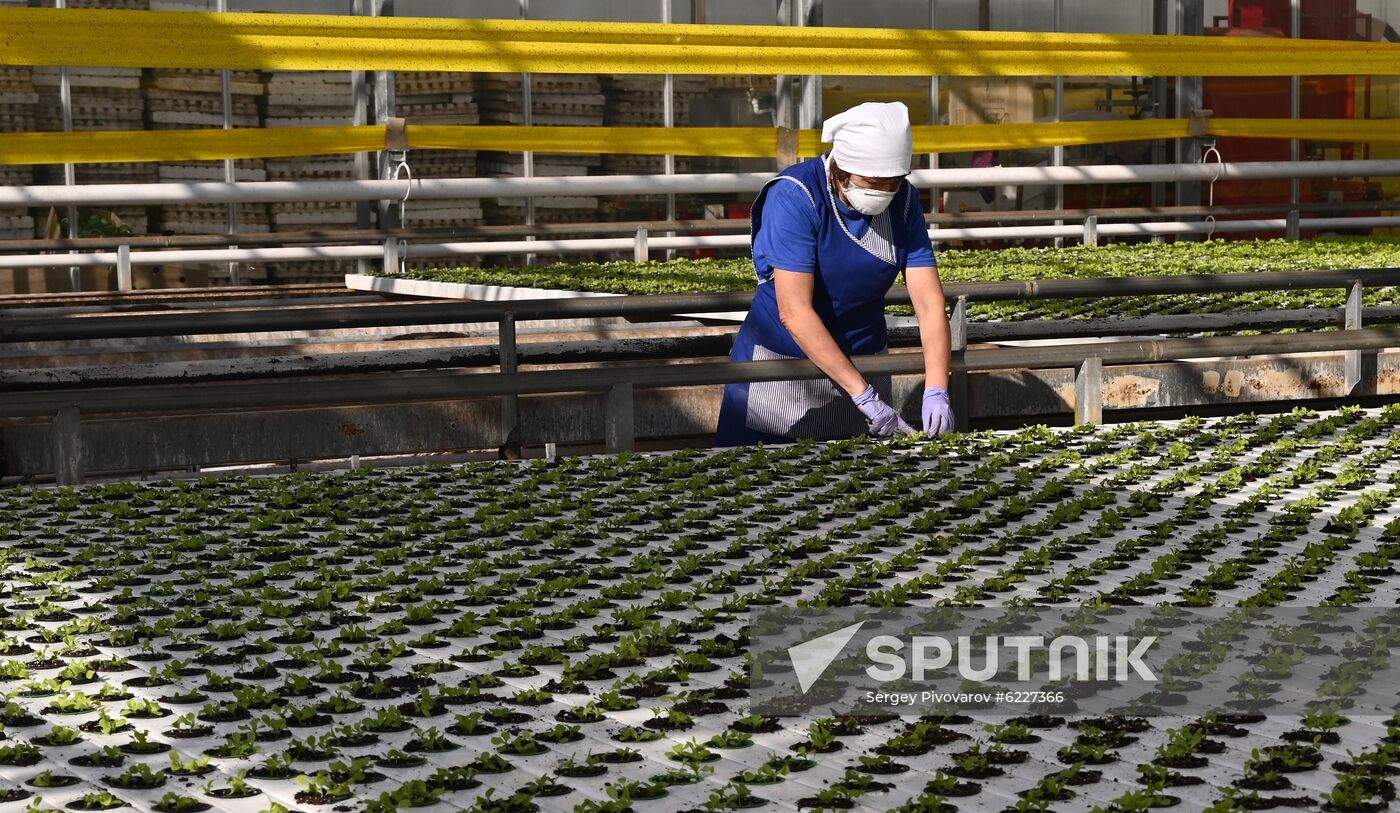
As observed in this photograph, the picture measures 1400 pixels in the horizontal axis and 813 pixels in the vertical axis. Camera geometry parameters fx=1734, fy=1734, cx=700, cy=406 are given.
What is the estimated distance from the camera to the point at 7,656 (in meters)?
3.68

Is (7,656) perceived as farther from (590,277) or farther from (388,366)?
(590,277)

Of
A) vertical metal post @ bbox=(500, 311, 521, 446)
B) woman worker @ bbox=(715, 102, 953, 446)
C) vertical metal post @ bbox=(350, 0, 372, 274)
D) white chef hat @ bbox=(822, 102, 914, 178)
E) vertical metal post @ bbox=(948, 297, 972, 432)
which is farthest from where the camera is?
vertical metal post @ bbox=(350, 0, 372, 274)

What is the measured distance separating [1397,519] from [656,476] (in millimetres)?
2322

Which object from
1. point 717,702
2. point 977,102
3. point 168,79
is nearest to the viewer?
point 717,702

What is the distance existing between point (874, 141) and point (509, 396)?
1921 millimetres

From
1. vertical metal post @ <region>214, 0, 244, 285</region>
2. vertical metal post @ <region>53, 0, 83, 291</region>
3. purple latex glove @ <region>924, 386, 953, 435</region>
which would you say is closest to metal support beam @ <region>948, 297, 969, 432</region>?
purple latex glove @ <region>924, 386, 953, 435</region>

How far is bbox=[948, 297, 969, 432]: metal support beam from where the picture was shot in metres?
6.58

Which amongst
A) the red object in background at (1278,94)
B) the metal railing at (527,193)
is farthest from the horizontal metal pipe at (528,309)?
the red object in background at (1278,94)

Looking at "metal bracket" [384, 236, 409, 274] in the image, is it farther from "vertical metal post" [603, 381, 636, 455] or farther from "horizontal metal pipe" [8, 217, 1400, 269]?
"vertical metal post" [603, 381, 636, 455]

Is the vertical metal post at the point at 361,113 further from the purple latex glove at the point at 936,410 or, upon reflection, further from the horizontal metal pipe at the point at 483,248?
the purple latex glove at the point at 936,410

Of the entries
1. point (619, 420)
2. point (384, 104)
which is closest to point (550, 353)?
point (619, 420)

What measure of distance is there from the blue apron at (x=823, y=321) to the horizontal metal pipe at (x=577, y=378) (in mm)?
197

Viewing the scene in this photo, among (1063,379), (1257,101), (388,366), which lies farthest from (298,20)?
(1257,101)

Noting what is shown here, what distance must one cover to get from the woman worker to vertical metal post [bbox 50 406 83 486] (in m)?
2.24
